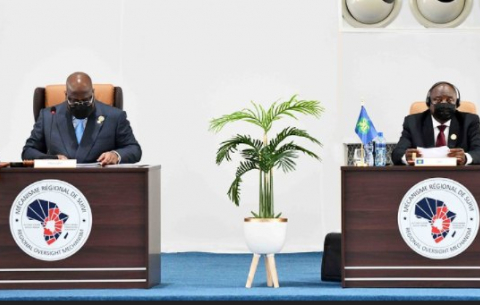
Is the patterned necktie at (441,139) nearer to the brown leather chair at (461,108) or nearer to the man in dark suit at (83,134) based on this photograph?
the brown leather chair at (461,108)

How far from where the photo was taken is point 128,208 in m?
5.37

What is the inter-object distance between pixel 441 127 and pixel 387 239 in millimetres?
1076

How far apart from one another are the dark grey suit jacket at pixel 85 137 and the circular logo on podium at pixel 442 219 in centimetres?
176

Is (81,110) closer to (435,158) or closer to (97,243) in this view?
(97,243)

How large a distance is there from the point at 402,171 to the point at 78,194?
1.72m

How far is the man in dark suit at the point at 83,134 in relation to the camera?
5949mm

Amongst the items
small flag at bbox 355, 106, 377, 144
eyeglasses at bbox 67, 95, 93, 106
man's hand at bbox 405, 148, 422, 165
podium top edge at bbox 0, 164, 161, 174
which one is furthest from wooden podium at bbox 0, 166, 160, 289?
man's hand at bbox 405, 148, 422, 165

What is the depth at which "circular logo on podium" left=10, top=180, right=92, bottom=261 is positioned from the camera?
5.27 m

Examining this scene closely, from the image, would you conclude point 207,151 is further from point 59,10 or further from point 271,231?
point 271,231

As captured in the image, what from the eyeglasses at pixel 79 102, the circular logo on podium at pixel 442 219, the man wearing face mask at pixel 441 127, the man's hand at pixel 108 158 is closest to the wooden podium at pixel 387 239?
the circular logo on podium at pixel 442 219

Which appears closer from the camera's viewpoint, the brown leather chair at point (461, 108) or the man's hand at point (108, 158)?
the man's hand at point (108, 158)

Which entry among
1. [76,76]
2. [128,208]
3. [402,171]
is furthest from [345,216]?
[76,76]

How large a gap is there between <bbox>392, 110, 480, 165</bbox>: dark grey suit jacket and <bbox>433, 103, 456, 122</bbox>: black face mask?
0.10 meters

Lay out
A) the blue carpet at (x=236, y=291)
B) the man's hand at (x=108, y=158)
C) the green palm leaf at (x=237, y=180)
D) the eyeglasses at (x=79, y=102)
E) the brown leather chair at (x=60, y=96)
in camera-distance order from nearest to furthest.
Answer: the blue carpet at (x=236, y=291) < the man's hand at (x=108, y=158) < the eyeglasses at (x=79, y=102) < the green palm leaf at (x=237, y=180) < the brown leather chair at (x=60, y=96)
